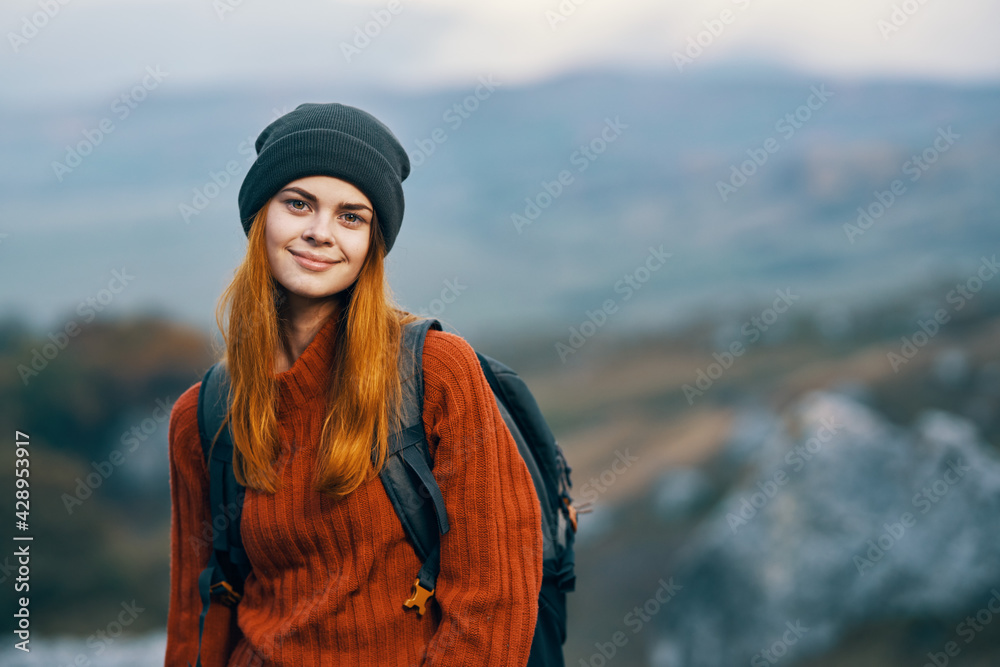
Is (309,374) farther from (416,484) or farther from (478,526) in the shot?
(478,526)

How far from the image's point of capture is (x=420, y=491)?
141 centimetres

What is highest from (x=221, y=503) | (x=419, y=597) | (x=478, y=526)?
(x=221, y=503)

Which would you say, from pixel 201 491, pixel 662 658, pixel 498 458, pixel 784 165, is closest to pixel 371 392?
pixel 498 458

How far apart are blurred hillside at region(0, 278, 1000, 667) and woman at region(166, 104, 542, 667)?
3393 millimetres

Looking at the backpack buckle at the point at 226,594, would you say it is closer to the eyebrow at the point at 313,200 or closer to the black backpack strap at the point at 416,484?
the black backpack strap at the point at 416,484

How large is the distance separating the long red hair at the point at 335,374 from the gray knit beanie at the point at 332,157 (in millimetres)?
38

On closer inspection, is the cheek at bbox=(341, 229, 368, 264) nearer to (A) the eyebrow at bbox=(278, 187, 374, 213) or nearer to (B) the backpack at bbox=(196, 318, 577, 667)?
(A) the eyebrow at bbox=(278, 187, 374, 213)

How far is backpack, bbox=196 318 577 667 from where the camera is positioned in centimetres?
140

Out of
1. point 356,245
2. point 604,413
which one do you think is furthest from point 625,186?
point 356,245

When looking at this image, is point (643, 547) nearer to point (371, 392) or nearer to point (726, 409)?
point (726, 409)

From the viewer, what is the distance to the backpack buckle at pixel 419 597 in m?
1.37

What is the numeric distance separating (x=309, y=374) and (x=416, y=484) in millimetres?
287

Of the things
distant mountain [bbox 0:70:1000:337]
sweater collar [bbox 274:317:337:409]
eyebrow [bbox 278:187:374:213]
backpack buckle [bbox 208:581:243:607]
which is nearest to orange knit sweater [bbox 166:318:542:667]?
sweater collar [bbox 274:317:337:409]

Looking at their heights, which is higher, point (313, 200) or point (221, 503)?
→ point (313, 200)
